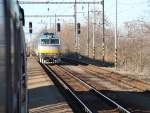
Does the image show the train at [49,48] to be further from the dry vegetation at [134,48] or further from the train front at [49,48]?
the dry vegetation at [134,48]

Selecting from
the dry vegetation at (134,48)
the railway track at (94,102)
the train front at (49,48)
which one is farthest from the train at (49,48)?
the railway track at (94,102)

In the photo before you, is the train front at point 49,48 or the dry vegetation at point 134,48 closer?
the dry vegetation at point 134,48

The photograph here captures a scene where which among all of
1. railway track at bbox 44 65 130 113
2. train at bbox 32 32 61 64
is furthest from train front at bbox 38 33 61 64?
railway track at bbox 44 65 130 113

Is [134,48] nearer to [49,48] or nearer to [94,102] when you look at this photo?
[49,48]

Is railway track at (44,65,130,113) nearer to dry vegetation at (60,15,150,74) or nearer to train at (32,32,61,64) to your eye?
dry vegetation at (60,15,150,74)

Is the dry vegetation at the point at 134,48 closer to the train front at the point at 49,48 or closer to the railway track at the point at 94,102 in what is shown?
the train front at the point at 49,48

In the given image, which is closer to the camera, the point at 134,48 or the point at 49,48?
the point at 49,48

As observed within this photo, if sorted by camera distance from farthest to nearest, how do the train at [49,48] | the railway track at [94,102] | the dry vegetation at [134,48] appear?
the train at [49,48] → the dry vegetation at [134,48] → the railway track at [94,102]

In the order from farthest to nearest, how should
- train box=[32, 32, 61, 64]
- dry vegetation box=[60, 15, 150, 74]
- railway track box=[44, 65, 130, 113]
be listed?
1. train box=[32, 32, 61, 64]
2. dry vegetation box=[60, 15, 150, 74]
3. railway track box=[44, 65, 130, 113]

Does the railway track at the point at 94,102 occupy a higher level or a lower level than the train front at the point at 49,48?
lower

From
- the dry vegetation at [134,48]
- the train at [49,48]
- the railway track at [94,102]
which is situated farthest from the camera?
the train at [49,48]

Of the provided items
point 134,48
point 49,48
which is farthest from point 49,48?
point 134,48

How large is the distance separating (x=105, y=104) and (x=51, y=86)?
6.53 meters

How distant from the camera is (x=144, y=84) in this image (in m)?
26.0
